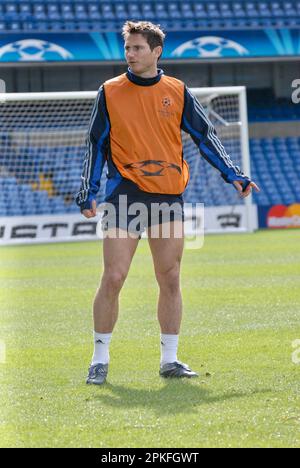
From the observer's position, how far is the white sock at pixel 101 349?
5.88 m

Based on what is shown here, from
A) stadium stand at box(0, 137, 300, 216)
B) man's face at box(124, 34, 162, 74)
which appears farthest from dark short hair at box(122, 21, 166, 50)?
stadium stand at box(0, 137, 300, 216)

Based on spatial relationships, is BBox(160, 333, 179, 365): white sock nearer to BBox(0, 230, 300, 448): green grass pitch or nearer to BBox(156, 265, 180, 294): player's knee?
BBox(0, 230, 300, 448): green grass pitch

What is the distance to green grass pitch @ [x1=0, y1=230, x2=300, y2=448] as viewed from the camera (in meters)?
4.47

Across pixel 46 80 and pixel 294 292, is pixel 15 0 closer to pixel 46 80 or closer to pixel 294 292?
pixel 46 80

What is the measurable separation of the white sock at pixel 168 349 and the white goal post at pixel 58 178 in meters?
14.3

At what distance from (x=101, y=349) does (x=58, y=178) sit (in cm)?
1859

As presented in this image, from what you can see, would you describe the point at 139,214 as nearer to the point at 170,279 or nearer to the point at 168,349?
the point at 170,279

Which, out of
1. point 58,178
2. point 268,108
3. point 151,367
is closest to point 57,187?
point 58,178

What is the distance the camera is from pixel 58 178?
79.7ft

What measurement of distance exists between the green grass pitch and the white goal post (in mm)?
8341

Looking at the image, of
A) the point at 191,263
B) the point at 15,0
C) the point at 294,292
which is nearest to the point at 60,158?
the point at 15,0

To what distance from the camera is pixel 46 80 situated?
28969mm

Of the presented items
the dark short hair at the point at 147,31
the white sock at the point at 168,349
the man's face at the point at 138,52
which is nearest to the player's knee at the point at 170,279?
the white sock at the point at 168,349
